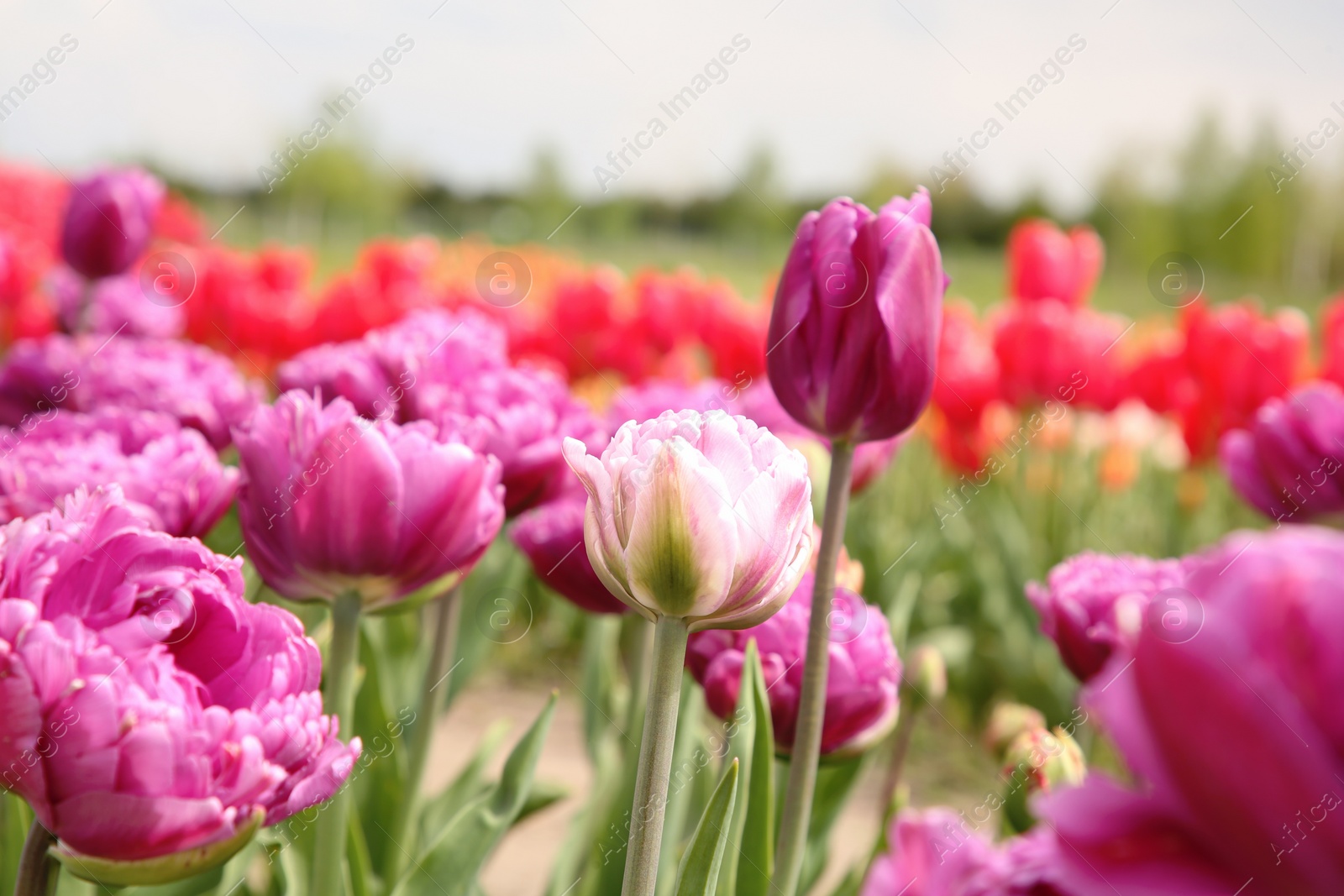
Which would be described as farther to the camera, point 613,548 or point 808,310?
point 808,310

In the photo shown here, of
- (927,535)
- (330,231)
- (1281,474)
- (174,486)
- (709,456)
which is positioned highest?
(1281,474)

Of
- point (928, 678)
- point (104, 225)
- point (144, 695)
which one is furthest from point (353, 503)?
point (104, 225)

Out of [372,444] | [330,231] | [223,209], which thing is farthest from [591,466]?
[330,231]

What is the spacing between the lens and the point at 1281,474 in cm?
160

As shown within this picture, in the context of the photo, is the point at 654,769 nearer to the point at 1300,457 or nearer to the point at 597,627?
the point at 597,627

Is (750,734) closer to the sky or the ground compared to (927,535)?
closer to the sky

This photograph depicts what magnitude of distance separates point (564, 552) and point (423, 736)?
0.84 feet

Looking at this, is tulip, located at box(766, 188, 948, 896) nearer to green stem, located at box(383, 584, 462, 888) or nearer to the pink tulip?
the pink tulip

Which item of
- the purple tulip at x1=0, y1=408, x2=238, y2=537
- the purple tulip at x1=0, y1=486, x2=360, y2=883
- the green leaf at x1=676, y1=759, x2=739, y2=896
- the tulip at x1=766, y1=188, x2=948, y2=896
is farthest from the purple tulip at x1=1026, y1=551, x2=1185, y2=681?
the purple tulip at x1=0, y1=408, x2=238, y2=537

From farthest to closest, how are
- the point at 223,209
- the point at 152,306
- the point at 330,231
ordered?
the point at 330,231, the point at 223,209, the point at 152,306

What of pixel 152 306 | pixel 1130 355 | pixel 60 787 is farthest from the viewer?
pixel 1130 355

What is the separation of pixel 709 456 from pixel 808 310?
0.87 ft

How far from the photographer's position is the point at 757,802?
913 millimetres

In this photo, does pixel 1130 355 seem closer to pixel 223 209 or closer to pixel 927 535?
pixel 927 535
